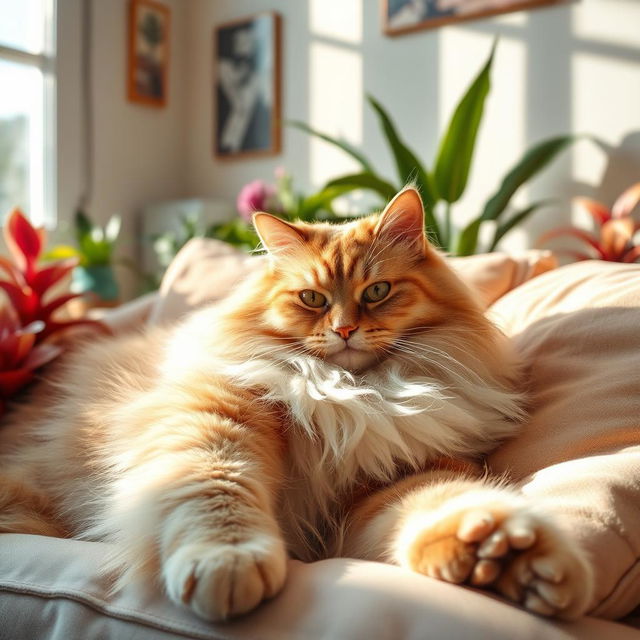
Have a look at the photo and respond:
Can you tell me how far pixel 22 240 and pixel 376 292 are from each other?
1231 millimetres

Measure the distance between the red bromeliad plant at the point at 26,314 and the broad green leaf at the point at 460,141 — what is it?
1.46m

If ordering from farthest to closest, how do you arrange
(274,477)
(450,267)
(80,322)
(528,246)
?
1. (528,246)
2. (80,322)
3. (450,267)
4. (274,477)

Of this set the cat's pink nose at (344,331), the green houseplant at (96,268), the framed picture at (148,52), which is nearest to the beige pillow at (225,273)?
the cat's pink nose at (344,331)

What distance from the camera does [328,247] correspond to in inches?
52.6

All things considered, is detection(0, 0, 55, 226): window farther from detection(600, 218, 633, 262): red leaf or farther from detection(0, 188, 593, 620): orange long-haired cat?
detection(600, 218, 633, 262): red leaf

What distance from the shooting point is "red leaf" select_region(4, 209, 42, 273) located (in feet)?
6.65

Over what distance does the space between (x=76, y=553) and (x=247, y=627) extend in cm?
35

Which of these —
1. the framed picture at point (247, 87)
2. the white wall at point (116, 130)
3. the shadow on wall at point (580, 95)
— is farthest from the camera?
the framed picture at point (247, 87)

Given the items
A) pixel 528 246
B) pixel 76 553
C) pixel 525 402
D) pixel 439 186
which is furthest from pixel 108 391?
pixel 528 246

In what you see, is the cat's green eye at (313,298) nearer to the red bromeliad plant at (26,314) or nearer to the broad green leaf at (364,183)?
the red bromeliad plant at (26,314)

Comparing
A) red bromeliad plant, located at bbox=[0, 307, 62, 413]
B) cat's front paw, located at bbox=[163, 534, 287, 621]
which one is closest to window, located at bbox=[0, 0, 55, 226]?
red bromeliad plant, located at bbox=[0, 307, 62, 413]

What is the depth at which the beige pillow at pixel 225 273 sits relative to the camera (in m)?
1.78

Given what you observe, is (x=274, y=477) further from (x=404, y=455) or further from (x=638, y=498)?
(x=638, y=498)

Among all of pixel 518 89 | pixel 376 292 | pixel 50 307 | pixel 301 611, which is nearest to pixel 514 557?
pixel 301 611
